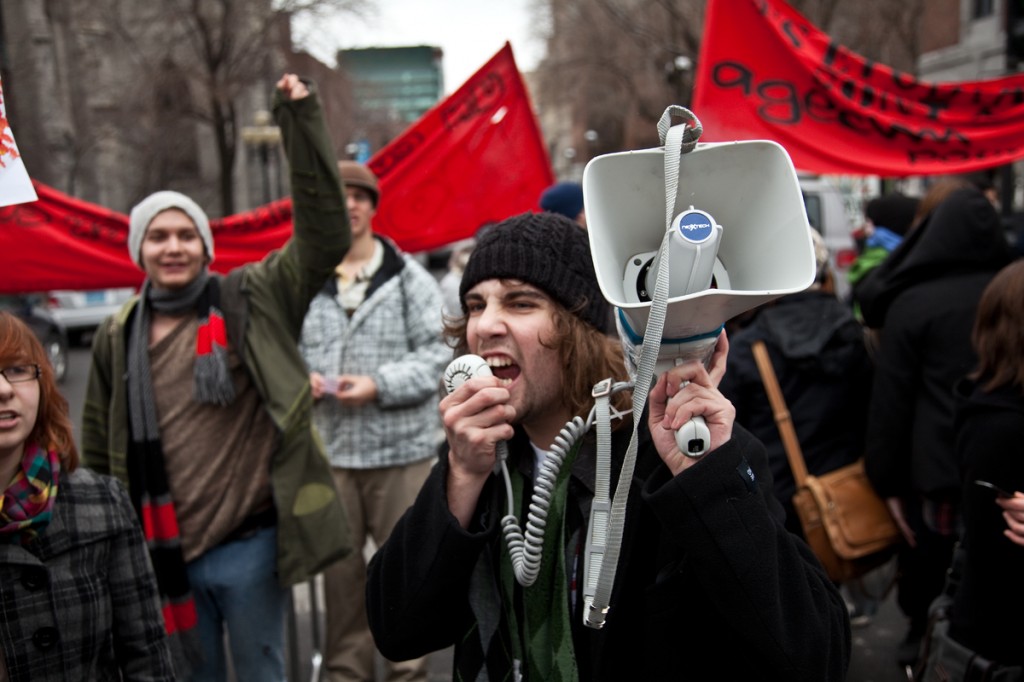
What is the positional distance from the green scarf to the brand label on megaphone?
1.88 ft

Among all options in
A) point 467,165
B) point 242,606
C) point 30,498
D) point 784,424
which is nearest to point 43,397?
point 30,498

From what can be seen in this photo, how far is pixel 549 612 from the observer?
168 cm

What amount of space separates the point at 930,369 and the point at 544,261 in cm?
212

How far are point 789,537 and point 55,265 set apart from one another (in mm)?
3271

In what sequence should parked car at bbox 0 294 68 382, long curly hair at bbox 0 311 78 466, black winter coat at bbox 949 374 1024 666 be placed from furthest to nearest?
1. parked car at bbox 0 294 68 382
2. black winter coat at bbox 949 374 1024 666
3. long curly hair at bbox 0 311 78 466

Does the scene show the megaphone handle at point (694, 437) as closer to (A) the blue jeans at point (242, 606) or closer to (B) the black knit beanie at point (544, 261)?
(B) the black knit beanie at point (544, 261)

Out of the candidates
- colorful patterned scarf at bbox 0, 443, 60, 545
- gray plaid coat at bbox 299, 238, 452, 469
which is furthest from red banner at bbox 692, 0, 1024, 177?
colorful patterned scarf at bbox 0, 443, 60, 545

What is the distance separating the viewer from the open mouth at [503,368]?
1783 mm

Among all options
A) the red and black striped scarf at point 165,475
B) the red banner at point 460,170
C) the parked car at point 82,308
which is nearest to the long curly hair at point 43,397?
the red and black striped scarf at point 165,475

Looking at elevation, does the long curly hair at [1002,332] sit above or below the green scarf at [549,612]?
above

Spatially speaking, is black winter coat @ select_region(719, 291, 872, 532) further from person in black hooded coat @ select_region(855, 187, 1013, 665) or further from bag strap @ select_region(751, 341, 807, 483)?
person in black hooded coat @ select_region(855, 187, 1013, 665)

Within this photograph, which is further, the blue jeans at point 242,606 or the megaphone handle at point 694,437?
the blue jeans at point 242,606

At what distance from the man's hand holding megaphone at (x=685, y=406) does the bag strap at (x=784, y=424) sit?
6.68 ft

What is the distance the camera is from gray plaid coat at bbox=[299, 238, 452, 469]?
145 inches
